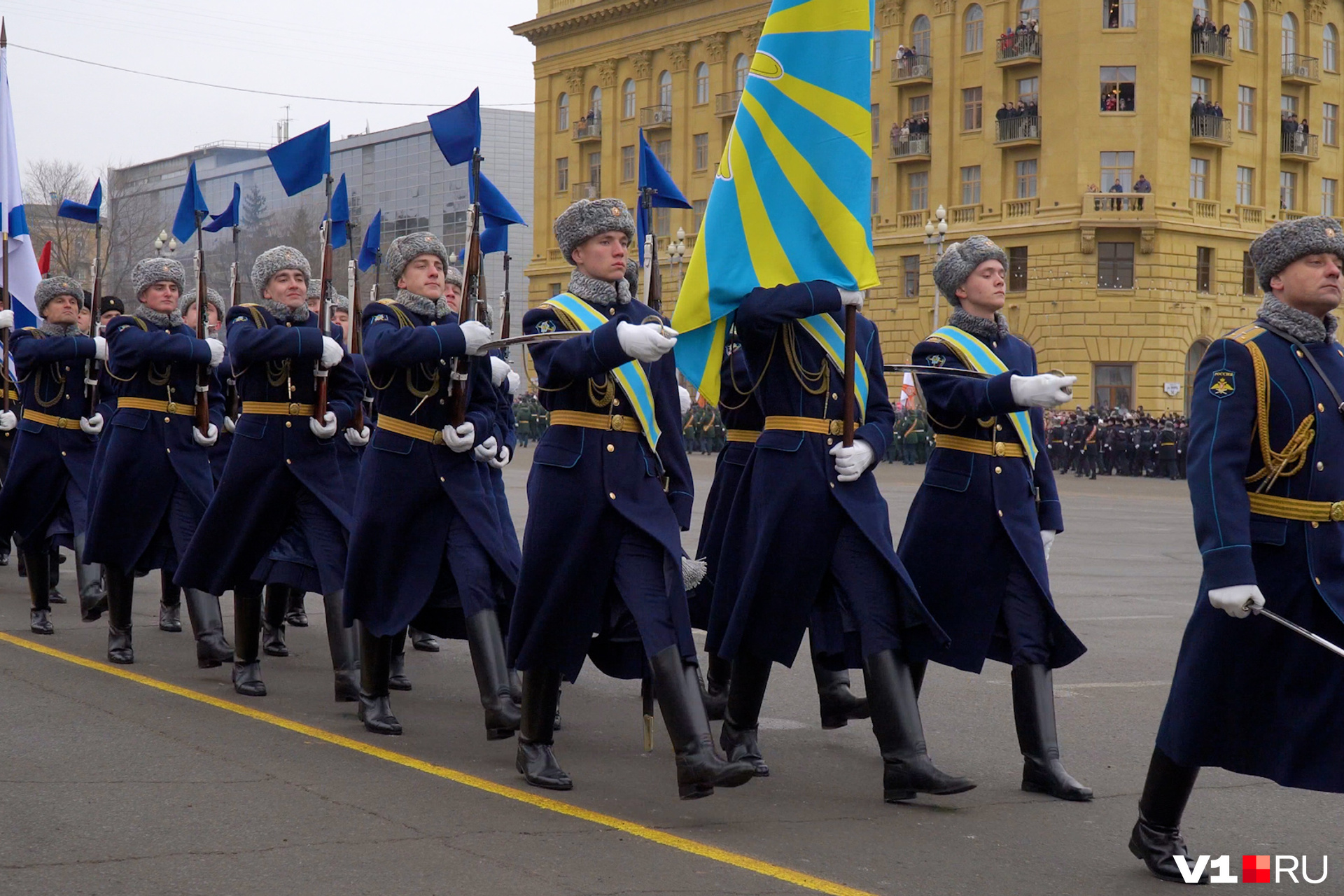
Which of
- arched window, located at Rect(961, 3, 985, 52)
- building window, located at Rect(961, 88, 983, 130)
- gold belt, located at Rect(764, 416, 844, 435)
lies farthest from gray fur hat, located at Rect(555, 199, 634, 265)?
arched window, located at Rect(961, 3, 985, 52)

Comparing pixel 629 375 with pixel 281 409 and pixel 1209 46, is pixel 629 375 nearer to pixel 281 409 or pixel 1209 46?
pixel 281 409

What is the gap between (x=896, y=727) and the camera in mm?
5387

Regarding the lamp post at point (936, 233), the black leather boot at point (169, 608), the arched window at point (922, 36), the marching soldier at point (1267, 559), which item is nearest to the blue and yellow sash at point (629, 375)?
the marching soldier at point (1267, 559)

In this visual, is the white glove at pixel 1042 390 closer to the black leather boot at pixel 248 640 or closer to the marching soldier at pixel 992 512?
the marching soldier at pixel 992 512

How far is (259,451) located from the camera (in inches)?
297

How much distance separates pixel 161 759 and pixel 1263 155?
47.8 meters

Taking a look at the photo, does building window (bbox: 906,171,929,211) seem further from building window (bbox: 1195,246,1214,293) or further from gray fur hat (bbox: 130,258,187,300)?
gray fur hat (bbox: 130,258,187,300)

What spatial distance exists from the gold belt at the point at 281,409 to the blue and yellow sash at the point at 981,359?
10.1 ft

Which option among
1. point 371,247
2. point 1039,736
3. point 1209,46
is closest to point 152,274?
point 371,247

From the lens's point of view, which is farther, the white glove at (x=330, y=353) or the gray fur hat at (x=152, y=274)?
the gray fur hat at (x=152, y=274)

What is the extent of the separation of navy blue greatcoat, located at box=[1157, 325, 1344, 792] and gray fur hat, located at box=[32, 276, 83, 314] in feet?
24.6

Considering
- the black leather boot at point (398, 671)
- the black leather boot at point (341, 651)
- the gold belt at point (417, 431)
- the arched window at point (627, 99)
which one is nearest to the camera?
the gold belt at point (417, 431)

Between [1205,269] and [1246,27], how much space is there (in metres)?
7.61

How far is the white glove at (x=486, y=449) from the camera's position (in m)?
6.79
